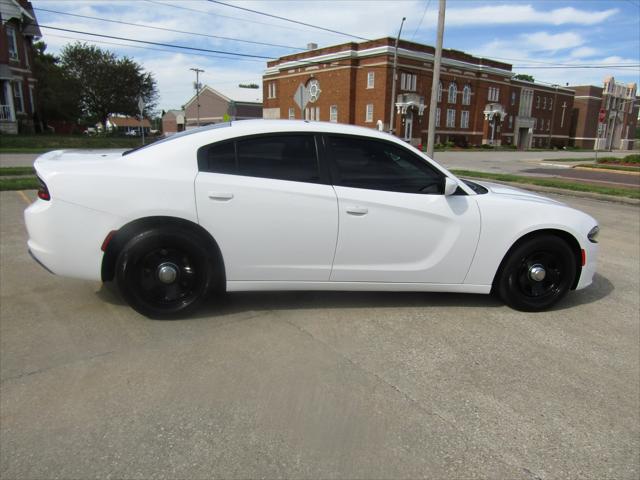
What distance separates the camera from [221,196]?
141 inches

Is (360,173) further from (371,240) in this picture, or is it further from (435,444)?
(435,444)

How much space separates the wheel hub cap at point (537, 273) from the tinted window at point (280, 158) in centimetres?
204

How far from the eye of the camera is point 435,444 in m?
2.40

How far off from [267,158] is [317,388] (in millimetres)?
1811

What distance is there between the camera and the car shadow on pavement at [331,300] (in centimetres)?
411

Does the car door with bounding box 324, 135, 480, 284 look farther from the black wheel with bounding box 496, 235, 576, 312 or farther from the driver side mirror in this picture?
the black wheel with bounding box 496, 235, 576, 312

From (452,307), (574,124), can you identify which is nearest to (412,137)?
(574,124)

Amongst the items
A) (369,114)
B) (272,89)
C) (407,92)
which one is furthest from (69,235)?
(272,89)

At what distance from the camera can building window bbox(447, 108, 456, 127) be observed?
5947 cm

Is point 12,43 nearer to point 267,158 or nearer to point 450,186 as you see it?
point 267,158

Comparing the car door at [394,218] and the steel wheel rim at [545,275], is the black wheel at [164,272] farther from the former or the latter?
the steel wheel rim at [545,275]

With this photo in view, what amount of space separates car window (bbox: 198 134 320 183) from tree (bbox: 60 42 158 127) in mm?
44082

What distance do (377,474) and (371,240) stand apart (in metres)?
A: 1.96

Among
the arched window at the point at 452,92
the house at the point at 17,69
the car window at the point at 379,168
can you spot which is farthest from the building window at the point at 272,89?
the car window at the point at 379,168
